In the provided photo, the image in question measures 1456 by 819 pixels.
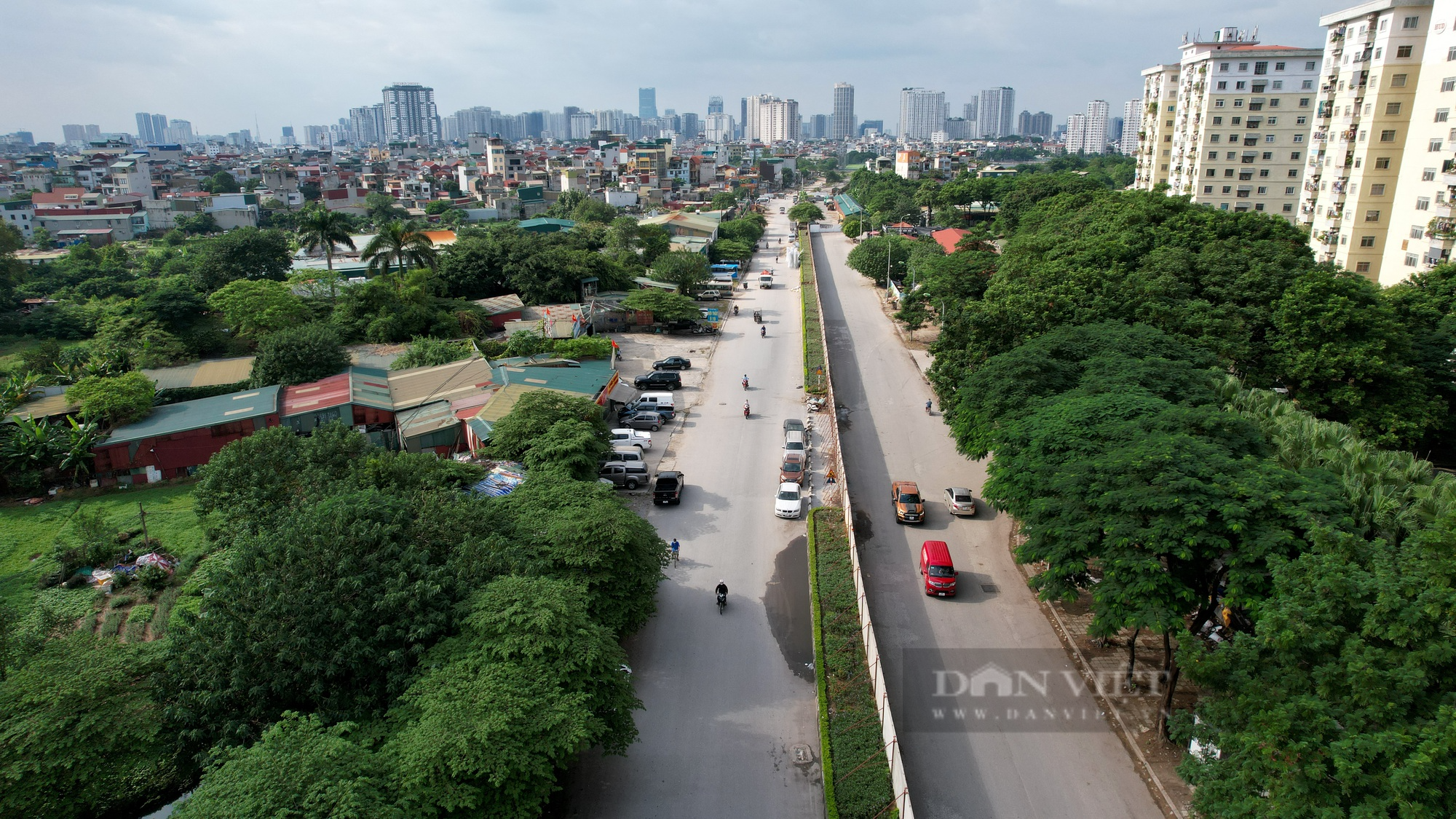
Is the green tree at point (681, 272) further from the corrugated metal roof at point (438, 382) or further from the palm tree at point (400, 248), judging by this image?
the corrugated metal roof at point (438, 382)

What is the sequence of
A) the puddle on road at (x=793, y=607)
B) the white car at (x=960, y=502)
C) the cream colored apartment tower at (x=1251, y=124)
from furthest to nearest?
the cream colored apartment tower at (x=1251, y=124), the white car at (x=960, y=502), the puddle on road at (x=793, y=607)

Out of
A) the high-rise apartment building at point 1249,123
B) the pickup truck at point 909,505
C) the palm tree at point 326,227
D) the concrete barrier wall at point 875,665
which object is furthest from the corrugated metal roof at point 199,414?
the high-rise apartment building at point 1249,123

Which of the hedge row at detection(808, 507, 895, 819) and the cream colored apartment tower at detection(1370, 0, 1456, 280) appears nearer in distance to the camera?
the hedge row at detection(808, 507, 895, 819)

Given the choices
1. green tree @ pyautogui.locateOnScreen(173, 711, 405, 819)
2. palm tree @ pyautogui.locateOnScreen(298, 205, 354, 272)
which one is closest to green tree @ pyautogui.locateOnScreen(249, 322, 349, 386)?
palm tree @ pyautogui.locateOnScreen(298, 205, 354, 272)

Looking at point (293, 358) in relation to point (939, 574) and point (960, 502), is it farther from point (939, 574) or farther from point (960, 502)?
point (939, 574)

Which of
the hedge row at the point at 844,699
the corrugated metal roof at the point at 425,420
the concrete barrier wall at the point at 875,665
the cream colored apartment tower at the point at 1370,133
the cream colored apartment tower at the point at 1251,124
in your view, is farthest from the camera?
the cream colored apartment tower at the point at 1251,124

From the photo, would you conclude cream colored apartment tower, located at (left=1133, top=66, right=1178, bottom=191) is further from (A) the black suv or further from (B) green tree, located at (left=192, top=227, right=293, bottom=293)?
(B) green tree, located at (left=192, top=227, right=293, bottom=293)

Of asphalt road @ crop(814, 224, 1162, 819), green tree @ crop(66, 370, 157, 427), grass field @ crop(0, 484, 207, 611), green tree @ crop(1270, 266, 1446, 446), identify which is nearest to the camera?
asphalt road @ crop(814, 224, 1162, 819)
